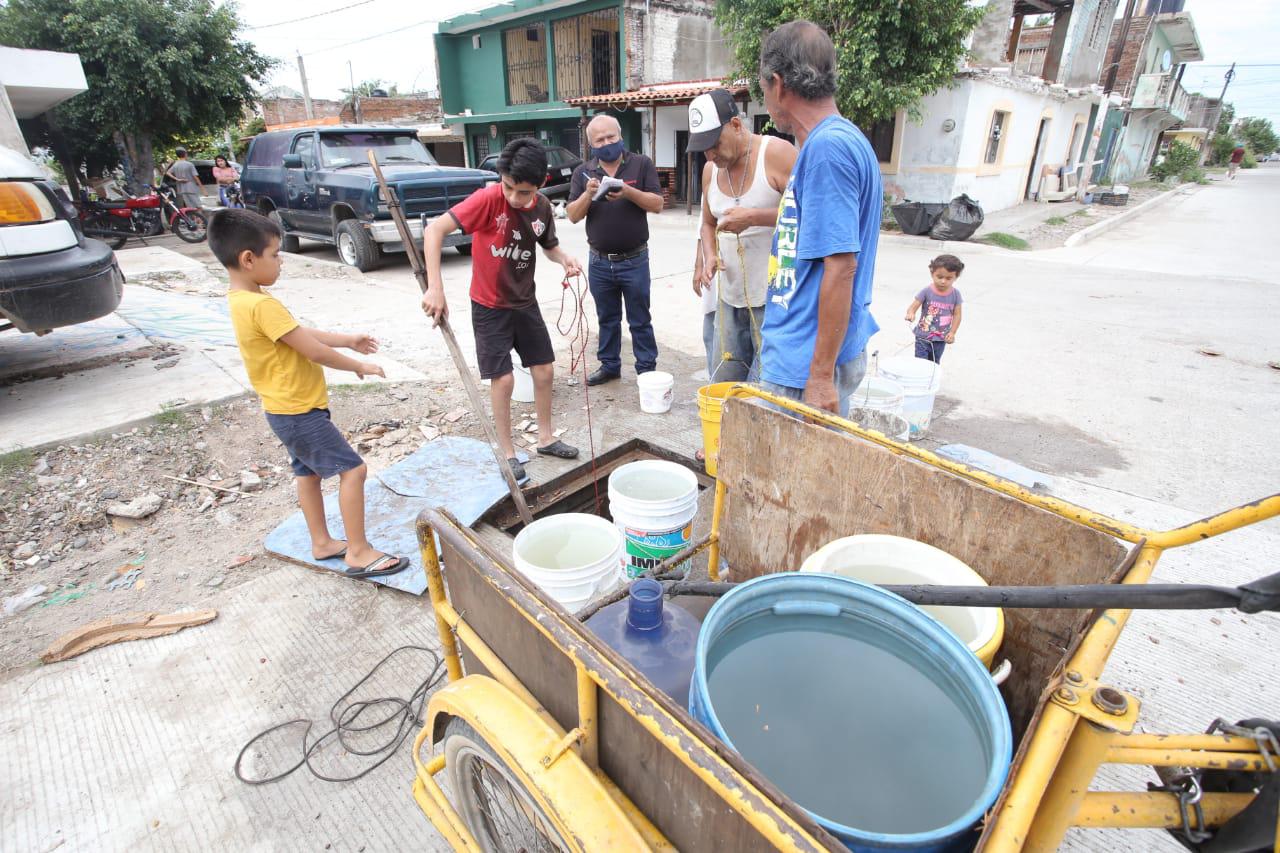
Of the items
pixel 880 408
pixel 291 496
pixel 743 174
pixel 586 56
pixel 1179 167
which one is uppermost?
pixel 586 56

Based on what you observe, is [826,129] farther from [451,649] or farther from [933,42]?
[933,42]

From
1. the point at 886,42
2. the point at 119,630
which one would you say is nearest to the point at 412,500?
the point at 119,630

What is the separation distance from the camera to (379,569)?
2834 millimetres

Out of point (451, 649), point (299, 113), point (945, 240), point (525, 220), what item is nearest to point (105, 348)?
point (525, 220)

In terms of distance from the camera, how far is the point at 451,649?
1.79m

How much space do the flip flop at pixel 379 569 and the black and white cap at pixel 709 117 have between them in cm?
242

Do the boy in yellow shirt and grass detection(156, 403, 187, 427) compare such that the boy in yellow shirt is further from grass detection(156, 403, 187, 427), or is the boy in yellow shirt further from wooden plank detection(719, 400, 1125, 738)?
grass detection(156, 403, 187, 427)

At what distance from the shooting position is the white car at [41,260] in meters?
3.85

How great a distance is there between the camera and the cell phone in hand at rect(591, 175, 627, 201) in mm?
4262

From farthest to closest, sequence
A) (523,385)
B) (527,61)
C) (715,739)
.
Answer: (527,61) < (523,385) < (715,739)

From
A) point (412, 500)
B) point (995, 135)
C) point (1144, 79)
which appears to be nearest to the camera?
point (412, 500)

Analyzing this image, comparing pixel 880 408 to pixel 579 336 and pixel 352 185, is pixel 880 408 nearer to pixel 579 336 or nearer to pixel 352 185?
pixel 579 336

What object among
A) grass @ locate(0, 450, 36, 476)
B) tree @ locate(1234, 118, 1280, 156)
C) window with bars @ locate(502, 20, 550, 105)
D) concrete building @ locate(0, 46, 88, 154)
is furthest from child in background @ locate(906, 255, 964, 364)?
tree @ locate(1234, 118, 1280, 156)

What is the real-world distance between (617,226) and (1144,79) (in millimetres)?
31427
